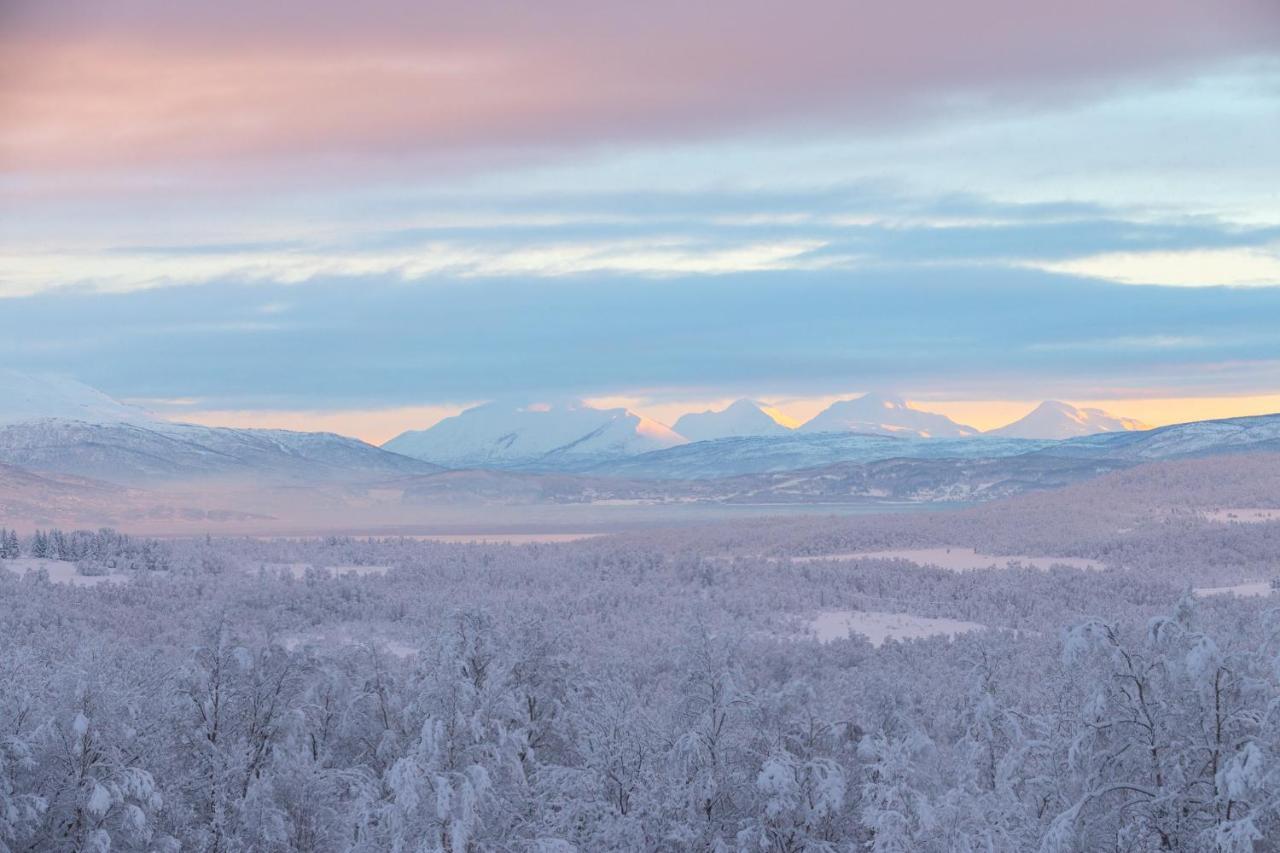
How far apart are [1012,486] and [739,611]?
398 ft

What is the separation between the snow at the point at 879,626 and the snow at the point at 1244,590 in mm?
9447

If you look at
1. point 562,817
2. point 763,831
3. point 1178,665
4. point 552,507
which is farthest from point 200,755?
point 552,507

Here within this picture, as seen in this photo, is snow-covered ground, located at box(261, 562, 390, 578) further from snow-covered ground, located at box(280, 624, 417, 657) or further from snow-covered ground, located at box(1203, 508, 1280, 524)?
snow-covered ground, located at box(1203, 508, 1280, 524)

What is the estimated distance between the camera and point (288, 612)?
46625mm

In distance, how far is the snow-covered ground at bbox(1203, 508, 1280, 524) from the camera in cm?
7625

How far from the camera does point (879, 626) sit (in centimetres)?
4825

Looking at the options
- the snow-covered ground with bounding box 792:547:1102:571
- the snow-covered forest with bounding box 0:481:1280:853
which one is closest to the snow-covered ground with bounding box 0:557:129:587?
the snow-covered forest with bounding box 0:481:1280:853

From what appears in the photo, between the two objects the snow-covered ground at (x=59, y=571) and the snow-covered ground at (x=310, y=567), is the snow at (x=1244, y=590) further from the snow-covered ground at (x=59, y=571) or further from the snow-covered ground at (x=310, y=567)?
the snow-covered ground at (x=59, y=571)

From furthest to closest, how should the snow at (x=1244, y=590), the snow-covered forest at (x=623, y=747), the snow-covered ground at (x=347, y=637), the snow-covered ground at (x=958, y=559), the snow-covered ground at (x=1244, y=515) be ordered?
the snow-covered ground at (x=1244, y=515)
the snow-covered ground at (x=958, y=559)
the snow at (x=1244, y=590)
the snow-covered ground at (x=347, y=637)
the snow-covered forest at (x=623, y=747)

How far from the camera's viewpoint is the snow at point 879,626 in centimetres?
4597

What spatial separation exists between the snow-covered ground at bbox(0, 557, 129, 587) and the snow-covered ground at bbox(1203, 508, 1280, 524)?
5469 cm

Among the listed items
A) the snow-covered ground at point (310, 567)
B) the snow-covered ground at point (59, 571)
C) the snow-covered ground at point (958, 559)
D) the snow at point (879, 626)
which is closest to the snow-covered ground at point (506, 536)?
the snow-covered ground at point (958, 559)

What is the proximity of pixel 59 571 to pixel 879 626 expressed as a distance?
1188 inches

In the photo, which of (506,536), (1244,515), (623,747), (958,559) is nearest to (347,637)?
(623,747)
